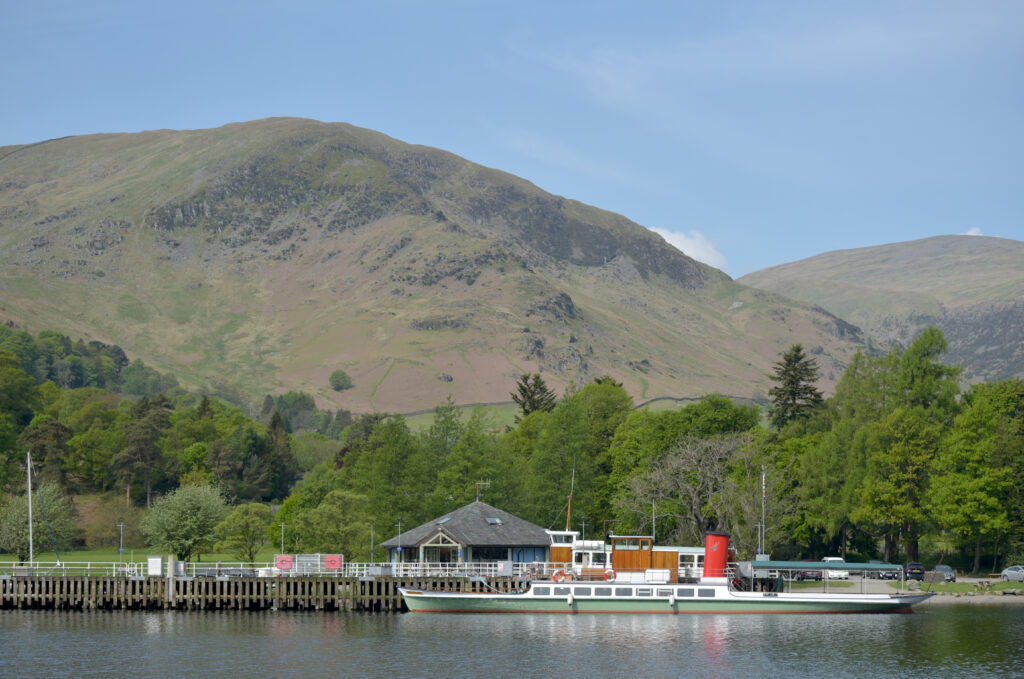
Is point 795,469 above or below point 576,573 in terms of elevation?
above

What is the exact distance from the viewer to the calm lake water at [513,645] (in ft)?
194

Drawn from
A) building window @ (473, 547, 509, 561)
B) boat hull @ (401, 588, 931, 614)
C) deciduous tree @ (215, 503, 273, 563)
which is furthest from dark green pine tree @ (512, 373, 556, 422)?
boat hull @ (401, 588, 931, 614)

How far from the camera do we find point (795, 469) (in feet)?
353

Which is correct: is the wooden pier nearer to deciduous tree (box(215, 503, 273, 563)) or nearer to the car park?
deciduous tree (box(215, 503, 273, 563))

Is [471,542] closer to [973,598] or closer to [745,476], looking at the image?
[745,476]

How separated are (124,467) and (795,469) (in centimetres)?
11552

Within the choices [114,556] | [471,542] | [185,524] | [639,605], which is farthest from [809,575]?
[114,556]

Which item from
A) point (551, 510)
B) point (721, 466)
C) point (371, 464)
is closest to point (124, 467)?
point (371, 464)

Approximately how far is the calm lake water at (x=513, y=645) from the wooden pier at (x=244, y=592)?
99.7 inches

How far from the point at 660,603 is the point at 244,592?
31810mm

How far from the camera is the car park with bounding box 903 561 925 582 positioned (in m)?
95.6

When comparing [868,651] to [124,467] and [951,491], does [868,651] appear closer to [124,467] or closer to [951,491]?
[951,491]

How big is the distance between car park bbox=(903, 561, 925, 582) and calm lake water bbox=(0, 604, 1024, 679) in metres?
11.3

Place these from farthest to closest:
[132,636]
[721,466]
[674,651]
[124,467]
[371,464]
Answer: [124,467]
[371,464]
[721,466]
[132,636]
[674,651]
